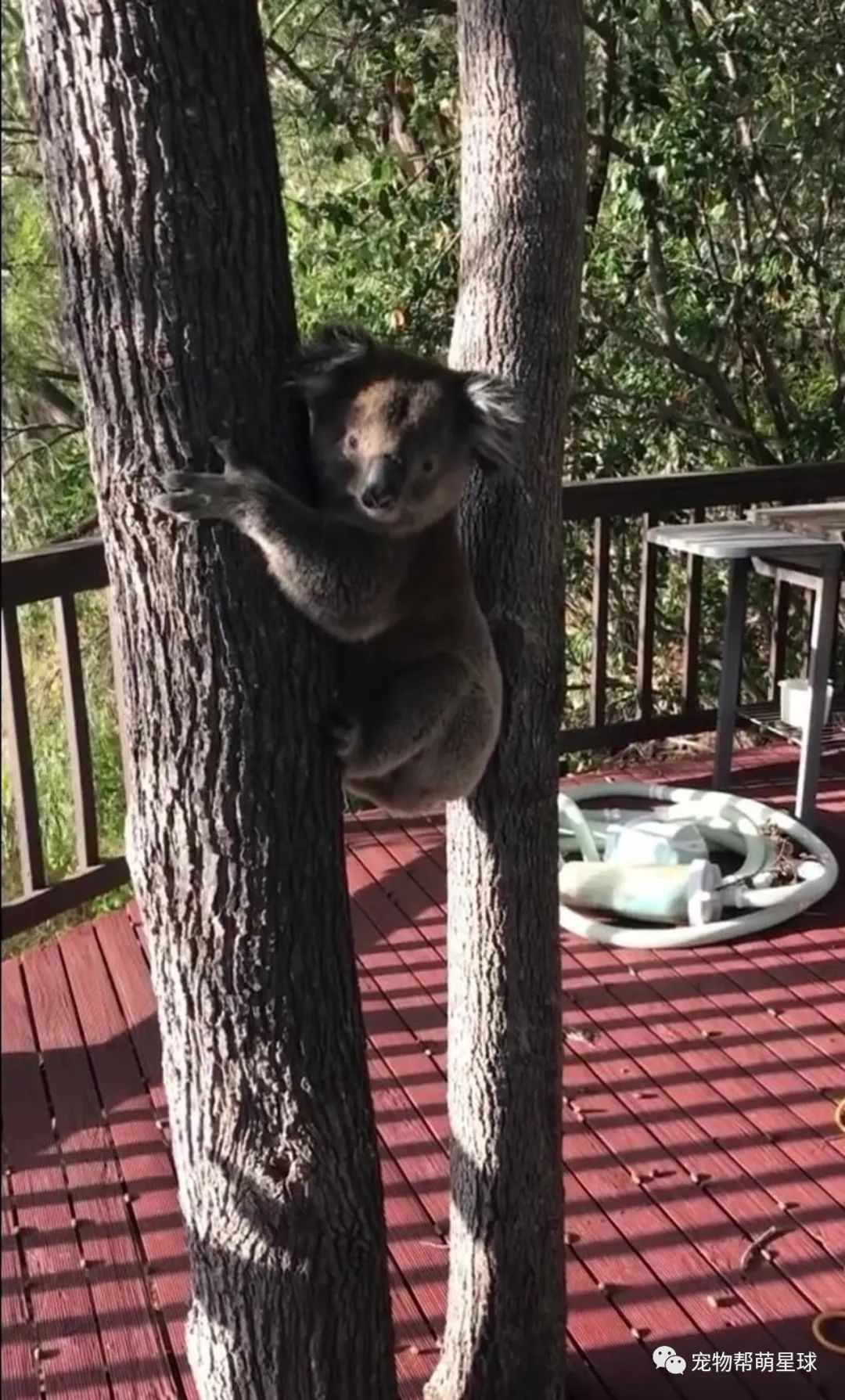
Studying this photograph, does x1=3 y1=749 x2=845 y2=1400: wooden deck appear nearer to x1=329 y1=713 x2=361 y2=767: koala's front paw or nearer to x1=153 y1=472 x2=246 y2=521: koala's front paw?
x1=329 y1=713 x2=361 y2=767: koala's front paw

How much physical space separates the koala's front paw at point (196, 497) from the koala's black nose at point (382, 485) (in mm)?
447

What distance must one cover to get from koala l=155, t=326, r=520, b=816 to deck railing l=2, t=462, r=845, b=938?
95cm

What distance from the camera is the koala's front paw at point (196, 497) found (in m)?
1.38

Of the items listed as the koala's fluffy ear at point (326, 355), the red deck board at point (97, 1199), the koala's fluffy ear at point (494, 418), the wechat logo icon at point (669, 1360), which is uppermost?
the koala's fluffy ear at point (326, 355)

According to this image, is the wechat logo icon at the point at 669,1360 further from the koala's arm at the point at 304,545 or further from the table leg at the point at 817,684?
the table leg at the point at 817,684

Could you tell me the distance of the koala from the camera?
152 centimetres

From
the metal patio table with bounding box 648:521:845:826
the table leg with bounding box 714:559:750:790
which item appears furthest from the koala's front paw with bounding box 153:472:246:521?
the table leg with bounding box 714:559:750:790

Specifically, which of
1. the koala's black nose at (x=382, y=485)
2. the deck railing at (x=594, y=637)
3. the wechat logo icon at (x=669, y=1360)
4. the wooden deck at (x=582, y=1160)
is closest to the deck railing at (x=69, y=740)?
the deck railing at (x=594, y=637)

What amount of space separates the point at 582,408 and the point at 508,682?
4014mm

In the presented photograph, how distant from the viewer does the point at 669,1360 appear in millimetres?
2168

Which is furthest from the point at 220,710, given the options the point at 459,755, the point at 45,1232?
the point at 45,1232

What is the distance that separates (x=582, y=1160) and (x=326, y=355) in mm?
1787

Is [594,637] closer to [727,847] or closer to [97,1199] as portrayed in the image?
[727,847]

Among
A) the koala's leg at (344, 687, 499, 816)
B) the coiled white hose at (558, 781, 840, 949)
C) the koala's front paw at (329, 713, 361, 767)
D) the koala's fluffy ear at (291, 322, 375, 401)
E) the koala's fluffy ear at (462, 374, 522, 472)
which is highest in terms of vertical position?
the koala's fluffy ear at (291, 322, 375, 401)
